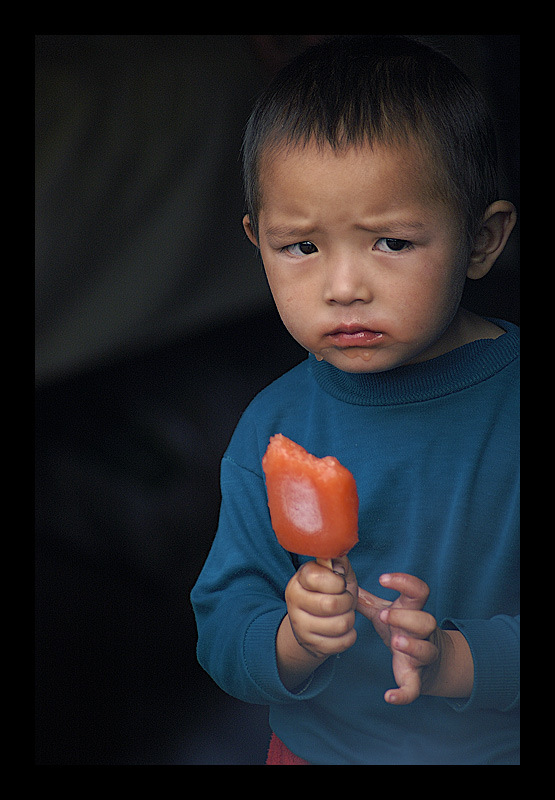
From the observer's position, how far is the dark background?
3.25 ft

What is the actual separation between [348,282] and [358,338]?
0.06 metres

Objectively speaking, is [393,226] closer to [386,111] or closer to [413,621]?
[386,111]

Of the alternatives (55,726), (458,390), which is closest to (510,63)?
(458,390)

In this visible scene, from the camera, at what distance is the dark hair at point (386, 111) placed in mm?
785

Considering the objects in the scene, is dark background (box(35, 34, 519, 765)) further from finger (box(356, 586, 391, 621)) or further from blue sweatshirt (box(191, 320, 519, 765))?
finger (box(356, 586, 391, 621))

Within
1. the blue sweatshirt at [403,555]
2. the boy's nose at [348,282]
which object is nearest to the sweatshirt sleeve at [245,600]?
the blue sweatshirt at [403,555]

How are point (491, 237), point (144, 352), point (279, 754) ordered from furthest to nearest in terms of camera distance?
point (144, 352)
point (279, 754)
point (491, 237)

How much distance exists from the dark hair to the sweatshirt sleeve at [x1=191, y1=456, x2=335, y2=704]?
11.9 inches

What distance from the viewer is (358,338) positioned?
83 cm

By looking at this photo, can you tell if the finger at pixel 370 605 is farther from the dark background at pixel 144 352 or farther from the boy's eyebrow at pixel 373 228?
the boy's eyebrow at pixel 373 228

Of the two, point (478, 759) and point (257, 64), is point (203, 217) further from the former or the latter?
point (478, 759)

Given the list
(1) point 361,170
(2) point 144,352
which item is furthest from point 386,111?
(2) point 144,352

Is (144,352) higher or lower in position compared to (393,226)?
lower

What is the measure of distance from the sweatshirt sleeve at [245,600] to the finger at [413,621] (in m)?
0.12
